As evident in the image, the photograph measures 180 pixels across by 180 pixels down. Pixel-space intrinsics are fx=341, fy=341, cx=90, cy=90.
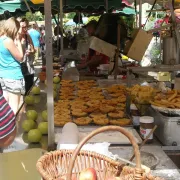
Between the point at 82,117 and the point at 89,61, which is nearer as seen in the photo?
the point at 82,117

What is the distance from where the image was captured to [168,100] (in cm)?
272

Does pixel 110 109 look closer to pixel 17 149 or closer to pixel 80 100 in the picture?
pixel 80 100

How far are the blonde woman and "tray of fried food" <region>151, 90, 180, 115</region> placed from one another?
2389mm

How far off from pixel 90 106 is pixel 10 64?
6.21 ft

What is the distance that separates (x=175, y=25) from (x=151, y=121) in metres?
1.98

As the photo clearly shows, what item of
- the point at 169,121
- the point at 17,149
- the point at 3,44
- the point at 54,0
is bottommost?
the point at 17,149

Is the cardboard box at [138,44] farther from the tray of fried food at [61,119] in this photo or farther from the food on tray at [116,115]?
the tray of fried food at [61,119]

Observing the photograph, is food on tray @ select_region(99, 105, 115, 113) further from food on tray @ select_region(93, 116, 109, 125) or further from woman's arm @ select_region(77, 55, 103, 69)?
woman's arm @ select_region(77, 55, 103, 69)

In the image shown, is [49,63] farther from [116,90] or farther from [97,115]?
[116,90]

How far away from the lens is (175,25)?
399 cm

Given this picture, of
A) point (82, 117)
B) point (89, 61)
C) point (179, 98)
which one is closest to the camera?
point (179, 98)

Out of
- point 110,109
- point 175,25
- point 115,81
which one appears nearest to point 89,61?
point 115,81

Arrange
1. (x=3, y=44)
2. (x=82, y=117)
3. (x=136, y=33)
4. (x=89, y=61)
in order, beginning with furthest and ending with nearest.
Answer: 1. (x=89, y=61)
2. (x=136, y=33)
3. (x=3, y=44)
4. (x=82, y=117)

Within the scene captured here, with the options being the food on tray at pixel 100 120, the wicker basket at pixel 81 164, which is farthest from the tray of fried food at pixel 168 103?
the wicker basket at pixel 81 164
